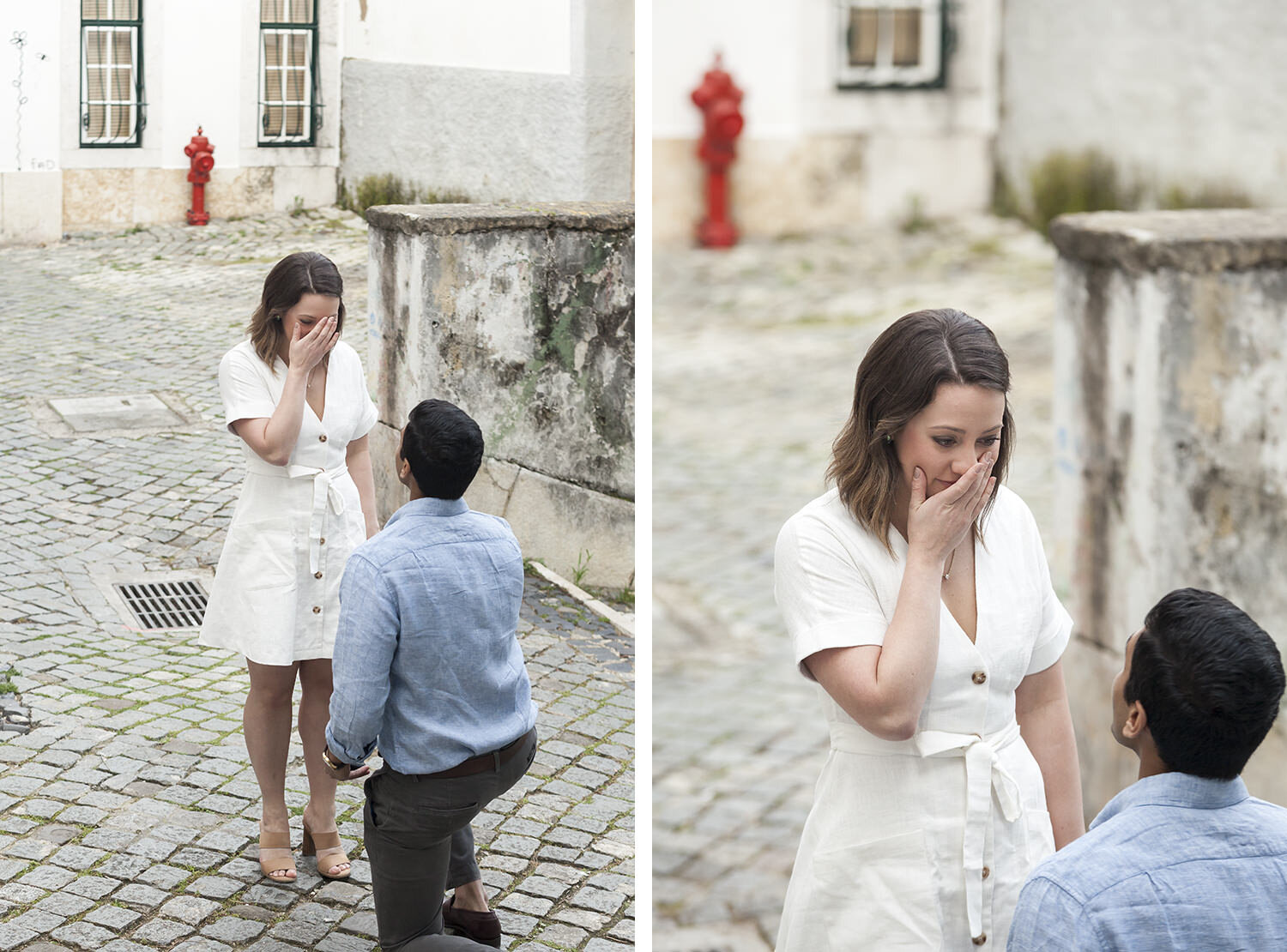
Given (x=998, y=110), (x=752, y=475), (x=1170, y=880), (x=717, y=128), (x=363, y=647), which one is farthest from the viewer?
(x=998, y=110)

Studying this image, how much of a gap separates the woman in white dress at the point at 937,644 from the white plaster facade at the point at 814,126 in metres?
1.61

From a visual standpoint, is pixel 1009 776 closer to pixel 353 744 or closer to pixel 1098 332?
pixel 353 744

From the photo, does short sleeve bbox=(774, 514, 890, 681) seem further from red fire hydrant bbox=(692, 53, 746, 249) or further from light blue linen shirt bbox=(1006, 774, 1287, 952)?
red fire hydrant bbox=(692, 53, 746, 249)

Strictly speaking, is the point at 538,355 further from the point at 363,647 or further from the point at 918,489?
the point at 918,489

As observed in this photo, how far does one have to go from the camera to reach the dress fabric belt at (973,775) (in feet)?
5.35

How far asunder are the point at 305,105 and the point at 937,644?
1.51 meters

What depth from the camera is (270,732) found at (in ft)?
8.00

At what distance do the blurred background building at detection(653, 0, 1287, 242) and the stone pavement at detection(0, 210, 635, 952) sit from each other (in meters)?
2.45

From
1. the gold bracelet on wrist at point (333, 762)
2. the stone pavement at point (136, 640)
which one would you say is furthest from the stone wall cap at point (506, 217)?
the gold bracelet on wrist at point (333, 762)

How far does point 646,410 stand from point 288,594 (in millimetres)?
762

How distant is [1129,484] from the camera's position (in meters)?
3.08

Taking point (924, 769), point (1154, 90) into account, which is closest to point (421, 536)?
point (924, 769)

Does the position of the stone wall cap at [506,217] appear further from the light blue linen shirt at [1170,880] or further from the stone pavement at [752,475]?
the light blue linen shirt at [1170,880]

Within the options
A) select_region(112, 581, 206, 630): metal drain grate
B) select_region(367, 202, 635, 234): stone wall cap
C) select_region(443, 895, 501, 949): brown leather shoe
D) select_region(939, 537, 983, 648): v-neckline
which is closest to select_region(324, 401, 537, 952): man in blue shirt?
select_region(443, 895, 501, 949): brown leather shoe
